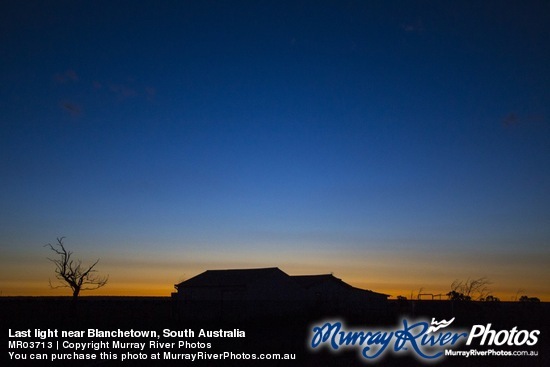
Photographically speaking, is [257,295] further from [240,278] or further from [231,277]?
[231,277]

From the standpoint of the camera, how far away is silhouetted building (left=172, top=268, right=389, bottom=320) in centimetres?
4262

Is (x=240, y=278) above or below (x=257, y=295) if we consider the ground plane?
above

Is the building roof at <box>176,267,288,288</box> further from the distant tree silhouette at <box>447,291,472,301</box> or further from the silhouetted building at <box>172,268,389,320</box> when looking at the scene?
the distant tree silhouette at <box>447,291,472,301</box>

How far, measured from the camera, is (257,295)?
43.7 meters

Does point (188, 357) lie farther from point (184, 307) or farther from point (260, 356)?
point (184, 307)

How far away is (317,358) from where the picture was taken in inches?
827

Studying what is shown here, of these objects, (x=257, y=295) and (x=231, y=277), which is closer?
(x=257, y=295)

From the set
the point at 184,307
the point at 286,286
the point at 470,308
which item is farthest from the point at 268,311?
the point at 470,308

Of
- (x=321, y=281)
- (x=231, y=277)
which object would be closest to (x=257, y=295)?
(x=231, y=277)

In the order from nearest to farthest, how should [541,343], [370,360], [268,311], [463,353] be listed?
[370,360]
[463,353]
[541,343]
[268,311]

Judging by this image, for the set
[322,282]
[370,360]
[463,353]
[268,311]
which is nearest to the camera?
[370,360]

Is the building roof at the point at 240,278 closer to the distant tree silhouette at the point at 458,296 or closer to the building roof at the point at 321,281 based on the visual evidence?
the building roof at the point at 321,281

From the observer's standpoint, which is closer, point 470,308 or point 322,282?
point 470,308

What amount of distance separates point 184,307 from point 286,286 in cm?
1025
